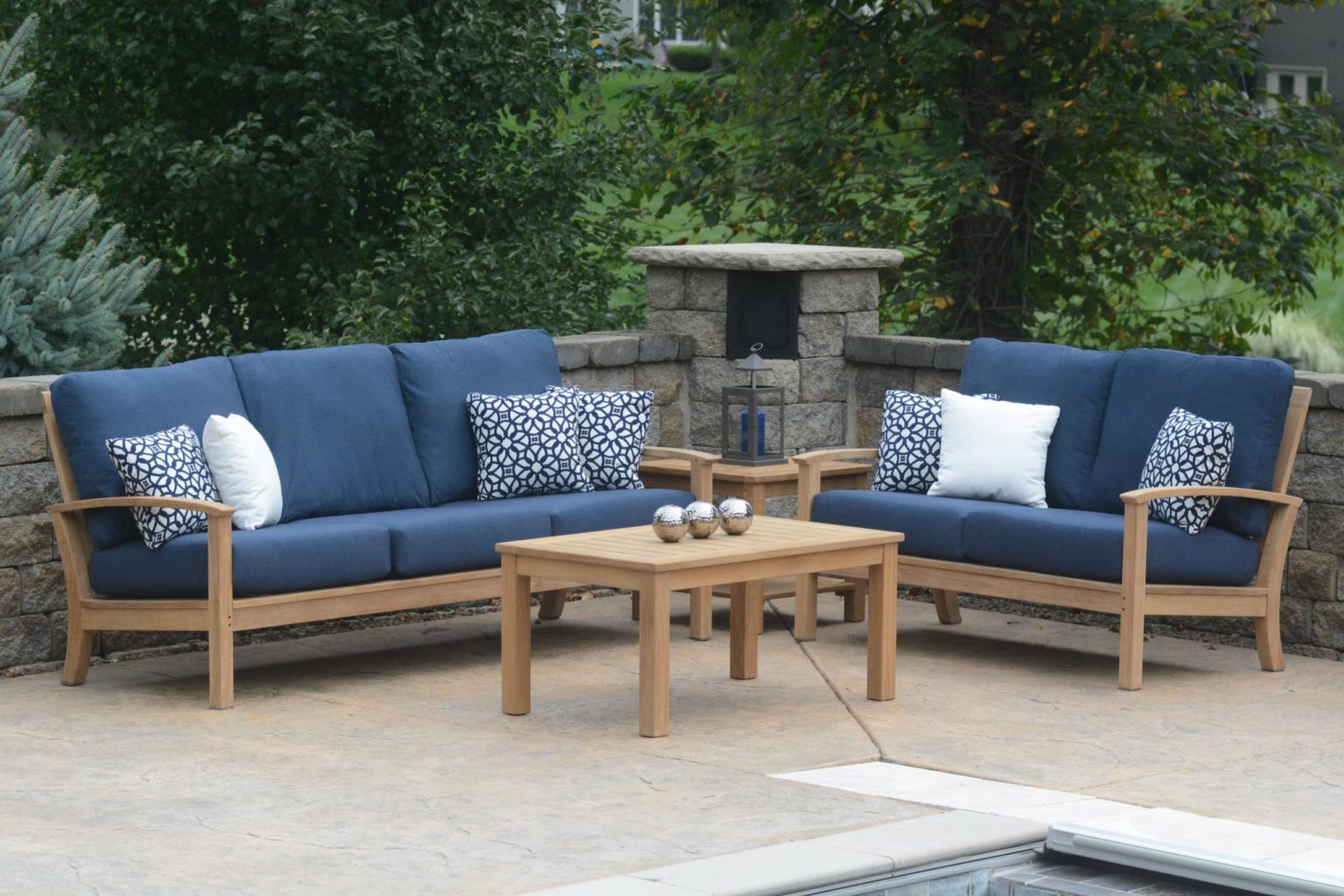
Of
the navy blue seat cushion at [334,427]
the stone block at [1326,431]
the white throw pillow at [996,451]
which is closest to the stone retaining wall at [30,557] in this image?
the navy blue seat cushion at [334,427]

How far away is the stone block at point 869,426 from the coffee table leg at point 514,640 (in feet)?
8.74

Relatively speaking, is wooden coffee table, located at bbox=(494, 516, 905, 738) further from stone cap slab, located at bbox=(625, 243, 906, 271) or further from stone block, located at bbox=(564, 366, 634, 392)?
stone cap slab, located at bbox=(625, 243, 906, 271)

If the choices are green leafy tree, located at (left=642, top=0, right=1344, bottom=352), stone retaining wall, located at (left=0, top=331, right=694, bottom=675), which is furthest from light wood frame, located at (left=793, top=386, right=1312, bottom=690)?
green leafy tree, located at (left=642, top=0, right=1344, bottom=352)

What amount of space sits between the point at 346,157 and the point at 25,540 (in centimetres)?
353

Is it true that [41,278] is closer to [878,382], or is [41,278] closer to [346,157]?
[346,157]

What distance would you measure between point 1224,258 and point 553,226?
11.1 ft

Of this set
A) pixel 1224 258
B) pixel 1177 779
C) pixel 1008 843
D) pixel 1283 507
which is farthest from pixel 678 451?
pixel 1224 258

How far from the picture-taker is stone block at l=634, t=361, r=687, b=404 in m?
8.42

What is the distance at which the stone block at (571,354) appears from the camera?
8.12 m

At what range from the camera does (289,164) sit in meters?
10.2

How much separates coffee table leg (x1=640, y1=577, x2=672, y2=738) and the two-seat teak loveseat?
1.11 m

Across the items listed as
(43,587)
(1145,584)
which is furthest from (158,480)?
(1145,584)

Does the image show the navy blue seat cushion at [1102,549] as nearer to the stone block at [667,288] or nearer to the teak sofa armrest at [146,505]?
the stone block at [667,288]

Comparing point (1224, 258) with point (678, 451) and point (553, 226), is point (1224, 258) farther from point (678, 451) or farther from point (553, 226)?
point (678, 451)
